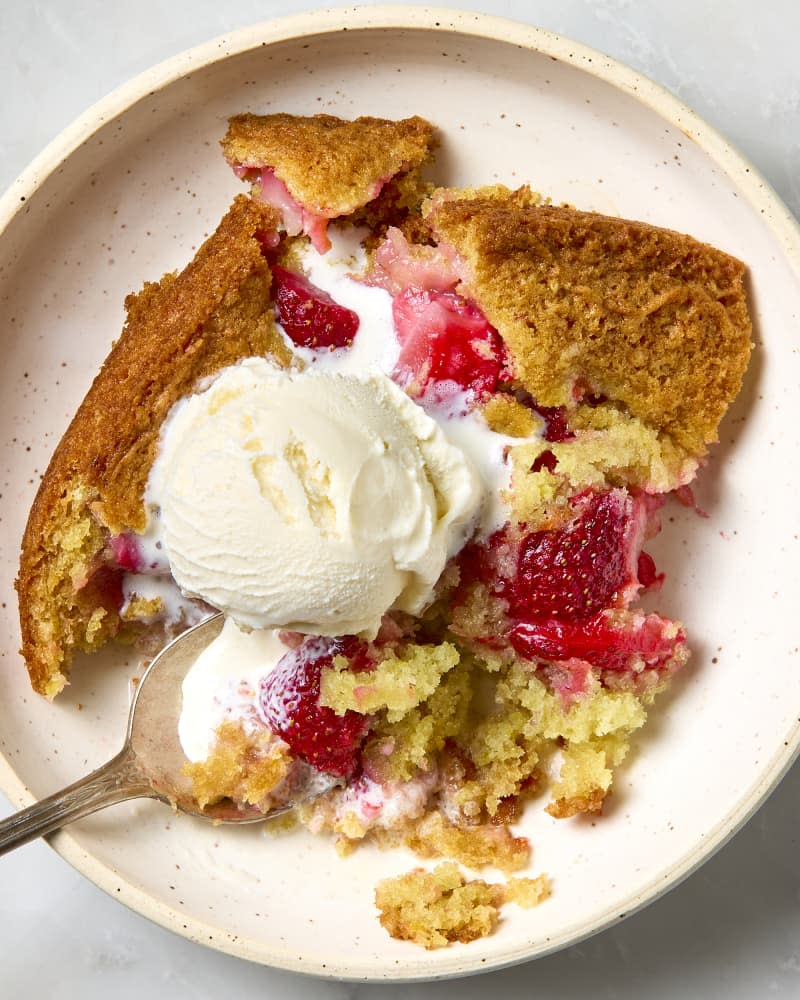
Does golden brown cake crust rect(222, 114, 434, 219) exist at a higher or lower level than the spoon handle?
higher

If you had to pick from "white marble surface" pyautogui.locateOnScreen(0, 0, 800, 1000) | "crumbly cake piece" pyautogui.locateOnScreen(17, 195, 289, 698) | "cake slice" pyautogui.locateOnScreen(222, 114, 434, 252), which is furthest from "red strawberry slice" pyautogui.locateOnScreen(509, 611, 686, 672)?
"cake slice" pyautogui.locateOnScreen(222, 114, 434, 252)

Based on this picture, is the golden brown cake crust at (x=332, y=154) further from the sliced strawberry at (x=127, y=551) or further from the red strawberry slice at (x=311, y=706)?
the red strawberry slice at (x=311, y=706)

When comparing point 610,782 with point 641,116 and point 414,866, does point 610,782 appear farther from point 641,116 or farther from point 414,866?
point 641,116

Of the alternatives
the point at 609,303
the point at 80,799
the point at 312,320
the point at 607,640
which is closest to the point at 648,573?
the point at 607,640

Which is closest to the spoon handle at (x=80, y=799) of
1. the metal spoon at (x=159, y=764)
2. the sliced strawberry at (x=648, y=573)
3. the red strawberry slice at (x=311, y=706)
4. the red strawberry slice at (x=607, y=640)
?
the metal spoon at (x=159, y=764)

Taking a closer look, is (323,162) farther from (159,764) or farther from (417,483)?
(159,764)

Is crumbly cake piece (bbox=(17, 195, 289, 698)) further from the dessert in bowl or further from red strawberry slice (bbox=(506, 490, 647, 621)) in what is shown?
red strawberry slice (bbox=(506, 490, 647, 621))
